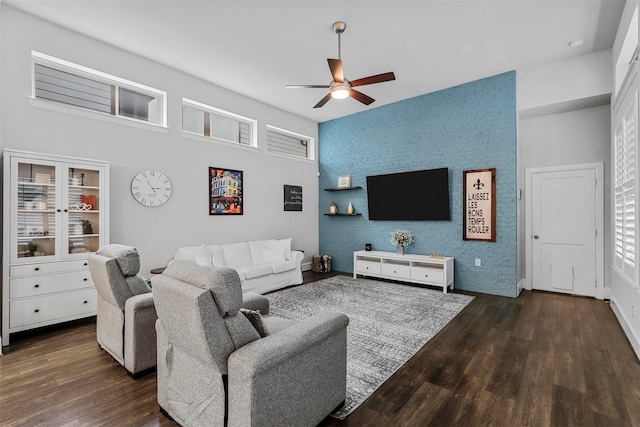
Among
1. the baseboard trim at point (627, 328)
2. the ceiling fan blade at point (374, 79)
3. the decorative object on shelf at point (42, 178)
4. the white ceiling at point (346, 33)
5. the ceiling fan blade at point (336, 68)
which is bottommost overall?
the baseboard trim at point (627, 328)

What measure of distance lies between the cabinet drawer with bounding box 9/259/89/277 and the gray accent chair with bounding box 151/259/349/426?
227 cm

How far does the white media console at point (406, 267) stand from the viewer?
5.00 metres

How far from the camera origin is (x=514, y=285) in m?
4.64

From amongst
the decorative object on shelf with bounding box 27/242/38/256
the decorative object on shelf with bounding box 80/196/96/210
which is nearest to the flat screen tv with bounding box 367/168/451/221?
the decorative object on shelf with bounding box 80/196/96/210

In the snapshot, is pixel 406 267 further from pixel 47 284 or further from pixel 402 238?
pixel 47 284

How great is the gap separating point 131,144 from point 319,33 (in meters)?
2.85

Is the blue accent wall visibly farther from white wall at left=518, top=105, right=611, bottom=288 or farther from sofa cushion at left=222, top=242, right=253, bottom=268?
sofa cushion at left=222, top=242, right=253, bottom=268

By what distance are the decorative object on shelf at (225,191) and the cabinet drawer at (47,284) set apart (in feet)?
6.63

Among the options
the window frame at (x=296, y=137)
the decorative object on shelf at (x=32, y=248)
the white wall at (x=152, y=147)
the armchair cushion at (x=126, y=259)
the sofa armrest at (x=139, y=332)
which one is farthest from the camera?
the window frame at (x=296, y=137)

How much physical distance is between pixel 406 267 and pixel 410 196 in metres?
1.31

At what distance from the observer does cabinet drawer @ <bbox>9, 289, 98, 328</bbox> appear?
307 centimetres

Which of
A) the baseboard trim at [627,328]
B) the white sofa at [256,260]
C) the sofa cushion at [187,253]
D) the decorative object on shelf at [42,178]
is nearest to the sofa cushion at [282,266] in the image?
the white sofa at [256,260]

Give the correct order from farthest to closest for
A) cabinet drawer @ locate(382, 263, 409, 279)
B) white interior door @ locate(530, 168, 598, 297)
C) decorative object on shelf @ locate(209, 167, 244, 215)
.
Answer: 1. cabinet drawer @ locate(382, 263, 409, 279)
2. decorative object on shelf @ locate(209, 167, 244, 215)
3. white interior door @ locate(530, 168, 598, 297)

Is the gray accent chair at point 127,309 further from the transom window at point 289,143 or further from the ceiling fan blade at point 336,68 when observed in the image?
the transom window at point 289,143
